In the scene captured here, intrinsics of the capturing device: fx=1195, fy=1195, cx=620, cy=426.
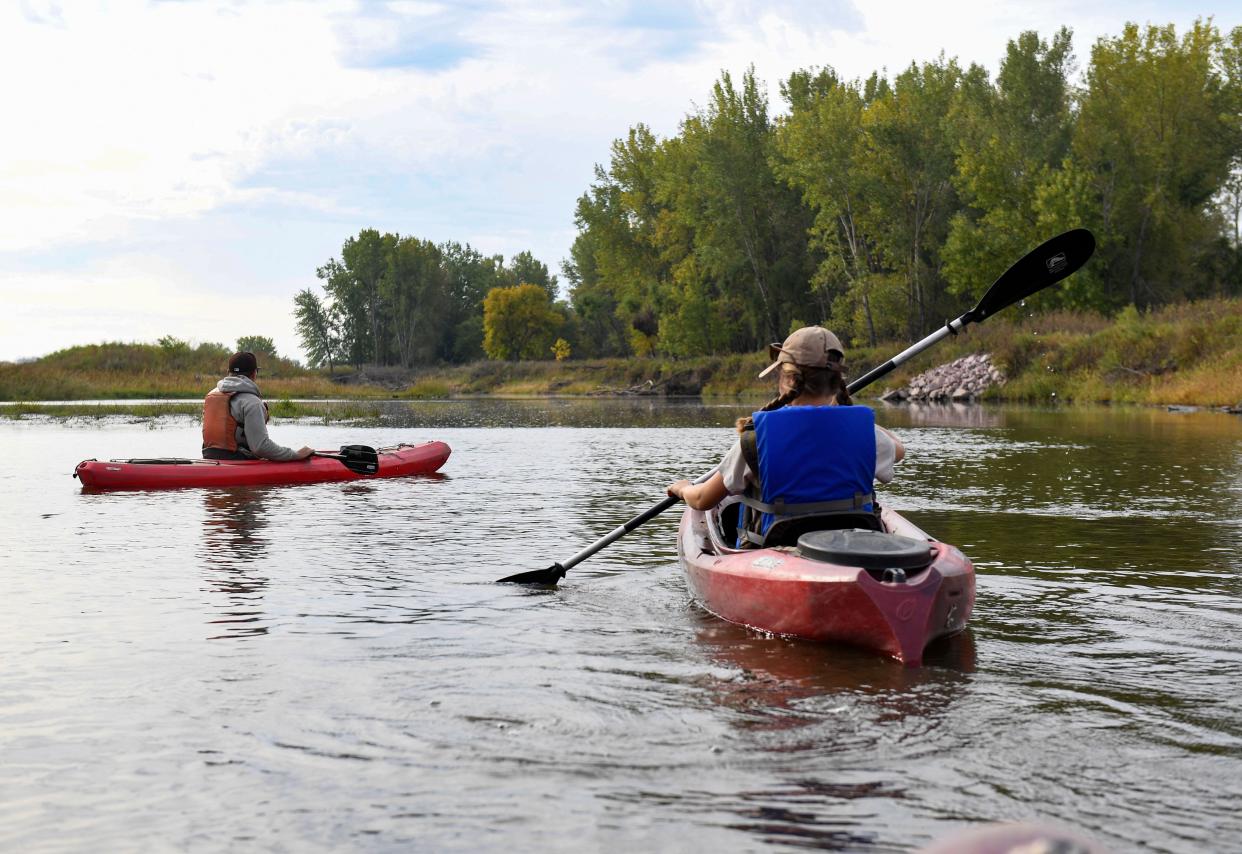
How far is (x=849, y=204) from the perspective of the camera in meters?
52.1

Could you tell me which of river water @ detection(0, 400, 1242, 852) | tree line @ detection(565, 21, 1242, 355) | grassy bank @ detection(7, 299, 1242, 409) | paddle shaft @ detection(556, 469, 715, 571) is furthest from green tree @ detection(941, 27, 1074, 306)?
paddle shaft @ detection(556, 469, 715, 571)

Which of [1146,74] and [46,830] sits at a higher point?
[1146,74]

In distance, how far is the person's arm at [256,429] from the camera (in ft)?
46.5

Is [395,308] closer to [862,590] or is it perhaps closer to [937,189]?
[937,189]

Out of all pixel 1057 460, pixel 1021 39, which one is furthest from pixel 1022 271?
pixel 1021 39

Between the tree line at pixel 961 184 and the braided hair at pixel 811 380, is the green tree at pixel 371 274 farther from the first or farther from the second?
the braided hair at pixel 811 380

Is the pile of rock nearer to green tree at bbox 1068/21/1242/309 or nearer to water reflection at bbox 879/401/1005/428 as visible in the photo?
water reflection at bbox 879/401/1005/428

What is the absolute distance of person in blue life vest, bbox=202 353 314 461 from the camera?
13844 mm

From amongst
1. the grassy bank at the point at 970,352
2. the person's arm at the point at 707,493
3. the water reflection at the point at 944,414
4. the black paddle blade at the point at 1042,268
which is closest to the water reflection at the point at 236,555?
the person's arm at the point at 707,493

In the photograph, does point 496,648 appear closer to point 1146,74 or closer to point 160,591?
point 160,591

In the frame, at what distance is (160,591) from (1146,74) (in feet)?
165

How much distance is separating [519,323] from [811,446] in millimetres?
83106

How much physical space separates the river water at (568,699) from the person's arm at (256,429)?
3.20 meters

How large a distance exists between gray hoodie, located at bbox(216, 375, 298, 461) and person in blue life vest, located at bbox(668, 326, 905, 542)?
8.99 meters
